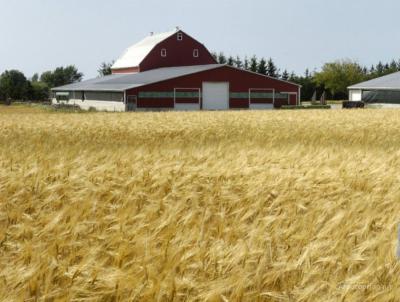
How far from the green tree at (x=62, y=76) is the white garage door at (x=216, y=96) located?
71487mm

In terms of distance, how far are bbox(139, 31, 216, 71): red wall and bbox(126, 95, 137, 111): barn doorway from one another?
75.1ft

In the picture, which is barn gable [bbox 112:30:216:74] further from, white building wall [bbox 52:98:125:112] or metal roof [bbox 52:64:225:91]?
white building wall [bbox 52:98:125:112]

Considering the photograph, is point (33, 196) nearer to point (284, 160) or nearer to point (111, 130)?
point (284, 160)

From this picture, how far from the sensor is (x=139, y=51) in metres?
86.2

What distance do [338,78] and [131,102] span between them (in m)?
62.3

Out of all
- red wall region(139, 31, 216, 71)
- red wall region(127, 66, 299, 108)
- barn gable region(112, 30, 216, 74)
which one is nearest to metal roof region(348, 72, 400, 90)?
red wall region(127, 66, 299, 108)

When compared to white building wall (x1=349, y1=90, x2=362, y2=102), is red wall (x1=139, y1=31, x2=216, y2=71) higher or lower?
higher

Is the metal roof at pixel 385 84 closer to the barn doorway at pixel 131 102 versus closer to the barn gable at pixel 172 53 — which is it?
the barn gable at pixel 172 53

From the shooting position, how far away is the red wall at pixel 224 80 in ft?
198

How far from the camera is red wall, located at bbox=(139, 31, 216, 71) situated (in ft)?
268

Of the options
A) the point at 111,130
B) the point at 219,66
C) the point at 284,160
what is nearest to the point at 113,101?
the point at 219,66

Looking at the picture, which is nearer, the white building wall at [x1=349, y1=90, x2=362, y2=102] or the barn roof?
the white building wall at [x1=349, y1=90, x2=362, y2=102]

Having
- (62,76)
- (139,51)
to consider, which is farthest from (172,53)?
(62,76)

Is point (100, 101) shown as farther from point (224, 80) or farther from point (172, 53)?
point (172, 53)
